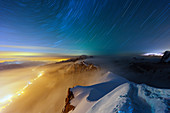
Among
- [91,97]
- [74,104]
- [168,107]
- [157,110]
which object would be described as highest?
[168,107]

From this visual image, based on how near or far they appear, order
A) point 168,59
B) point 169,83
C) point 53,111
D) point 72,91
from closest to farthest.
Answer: point 72,91 < point 169,83 < point 53,111 < point 168,59

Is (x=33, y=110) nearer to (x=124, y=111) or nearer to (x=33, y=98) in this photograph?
(x=33, y=98)

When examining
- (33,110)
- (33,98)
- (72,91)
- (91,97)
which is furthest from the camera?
(33,98)

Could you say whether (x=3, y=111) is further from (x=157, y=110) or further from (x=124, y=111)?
(x=157, y=110)

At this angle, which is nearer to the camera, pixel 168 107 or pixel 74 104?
pixel 168 107

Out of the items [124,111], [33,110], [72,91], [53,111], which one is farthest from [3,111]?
[124,111]

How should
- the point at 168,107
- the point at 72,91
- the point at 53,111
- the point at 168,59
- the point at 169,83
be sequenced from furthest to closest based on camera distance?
the point at 168,59
the point at 53,111
the point at 169,83
the point at 72,91
the point at 168,107

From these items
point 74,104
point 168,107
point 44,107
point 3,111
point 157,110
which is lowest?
point 3,111

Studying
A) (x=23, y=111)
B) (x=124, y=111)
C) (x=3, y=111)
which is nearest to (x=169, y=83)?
(x=124, y=111)

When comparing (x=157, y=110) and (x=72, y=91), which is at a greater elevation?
(x=157, y=110)
